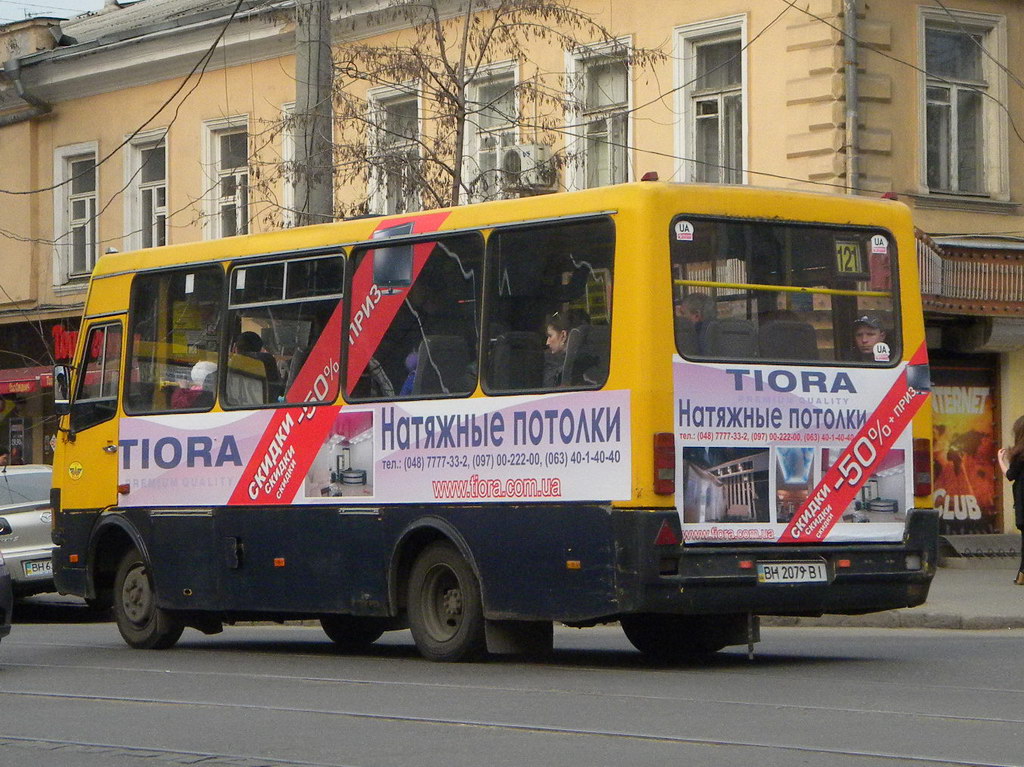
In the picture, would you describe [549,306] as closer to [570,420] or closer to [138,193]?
[570,420]

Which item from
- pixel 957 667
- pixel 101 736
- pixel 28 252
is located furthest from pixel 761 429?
pixel 28 252

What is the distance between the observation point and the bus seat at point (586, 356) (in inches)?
444

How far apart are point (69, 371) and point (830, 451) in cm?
643

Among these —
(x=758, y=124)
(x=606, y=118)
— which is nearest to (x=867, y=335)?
(x=758, y=124)

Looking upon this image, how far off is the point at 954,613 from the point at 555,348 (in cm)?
568

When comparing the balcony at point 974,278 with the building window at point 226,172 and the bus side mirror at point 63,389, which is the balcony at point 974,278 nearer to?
the bus side mirror at point 63,389

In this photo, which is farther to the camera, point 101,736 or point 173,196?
point 173,196

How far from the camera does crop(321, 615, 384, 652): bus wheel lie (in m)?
14.4

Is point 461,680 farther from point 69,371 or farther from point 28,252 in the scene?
point 28,252

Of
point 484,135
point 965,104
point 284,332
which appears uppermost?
point 965,104

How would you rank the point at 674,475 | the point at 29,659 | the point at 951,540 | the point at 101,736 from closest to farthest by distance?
the point at 101,736 < the point at 674,475 < the point at 29,659 < the point at 951,540

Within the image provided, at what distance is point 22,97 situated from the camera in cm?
3122

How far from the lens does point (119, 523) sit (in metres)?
14.6

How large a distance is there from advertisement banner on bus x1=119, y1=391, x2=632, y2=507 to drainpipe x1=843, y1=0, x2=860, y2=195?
30.7 ft
